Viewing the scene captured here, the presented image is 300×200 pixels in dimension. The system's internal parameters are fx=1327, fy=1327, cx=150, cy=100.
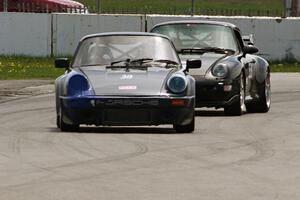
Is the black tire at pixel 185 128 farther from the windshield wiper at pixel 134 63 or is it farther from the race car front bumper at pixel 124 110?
the windshield wiper at pixel 134 63

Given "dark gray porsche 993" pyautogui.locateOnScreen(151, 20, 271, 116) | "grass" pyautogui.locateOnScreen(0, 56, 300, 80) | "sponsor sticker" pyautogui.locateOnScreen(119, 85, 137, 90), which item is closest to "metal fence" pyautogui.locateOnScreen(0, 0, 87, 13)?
"grass" pyautogui.locateOnScreen(0, 56, 300, 80)

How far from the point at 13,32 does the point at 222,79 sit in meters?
17.5

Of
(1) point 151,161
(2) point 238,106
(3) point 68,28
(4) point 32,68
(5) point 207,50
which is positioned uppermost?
(5) point 207,50

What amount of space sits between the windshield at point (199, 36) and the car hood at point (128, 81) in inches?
157

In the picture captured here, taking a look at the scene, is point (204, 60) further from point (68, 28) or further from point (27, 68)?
point (68, 28)

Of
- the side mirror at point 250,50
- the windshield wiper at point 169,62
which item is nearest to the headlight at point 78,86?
the windshield wiper at point 169,62

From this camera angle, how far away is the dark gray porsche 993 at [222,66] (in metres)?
18.0

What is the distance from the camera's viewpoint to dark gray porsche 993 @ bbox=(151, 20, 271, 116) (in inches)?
710

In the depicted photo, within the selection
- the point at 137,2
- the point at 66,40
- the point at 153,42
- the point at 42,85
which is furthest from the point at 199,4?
the point at 153,42

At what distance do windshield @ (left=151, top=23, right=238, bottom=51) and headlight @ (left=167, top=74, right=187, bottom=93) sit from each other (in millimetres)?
4263

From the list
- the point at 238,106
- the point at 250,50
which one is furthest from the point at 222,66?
the point at 250,50

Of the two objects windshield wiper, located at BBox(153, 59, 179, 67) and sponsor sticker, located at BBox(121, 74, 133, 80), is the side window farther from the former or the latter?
sponsor sticker, located at BBox(121, 74, 133, 80)

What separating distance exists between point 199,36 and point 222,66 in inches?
57.0

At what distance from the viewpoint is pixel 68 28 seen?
34.9 metres
